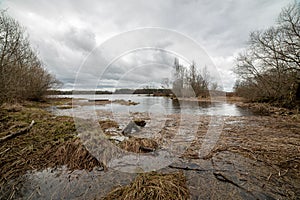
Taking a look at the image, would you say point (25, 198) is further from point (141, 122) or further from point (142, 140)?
point (141, 122)

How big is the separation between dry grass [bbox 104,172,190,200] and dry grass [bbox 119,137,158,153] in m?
1.41

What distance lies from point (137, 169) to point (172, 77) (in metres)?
31.7

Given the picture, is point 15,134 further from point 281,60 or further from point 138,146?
point 281,60

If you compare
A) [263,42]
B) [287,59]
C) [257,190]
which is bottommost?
[257,190]

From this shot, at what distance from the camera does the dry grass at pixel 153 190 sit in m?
2.27

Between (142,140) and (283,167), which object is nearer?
(283,167)

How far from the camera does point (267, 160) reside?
3.52 meters

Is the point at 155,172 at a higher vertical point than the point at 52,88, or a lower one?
lower

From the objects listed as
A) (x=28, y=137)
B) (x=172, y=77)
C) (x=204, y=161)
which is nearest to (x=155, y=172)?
(x=204, y=161)

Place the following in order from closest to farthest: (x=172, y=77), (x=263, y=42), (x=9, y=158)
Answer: (x=9, y=158) < (x=263, y=42) < (x=172, y=77)

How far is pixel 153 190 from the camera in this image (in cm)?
235

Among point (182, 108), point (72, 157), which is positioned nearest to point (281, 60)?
point (182, 108)

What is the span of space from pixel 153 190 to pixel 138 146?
1.95 metres

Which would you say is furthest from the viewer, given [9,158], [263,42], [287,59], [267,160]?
[263,42]
